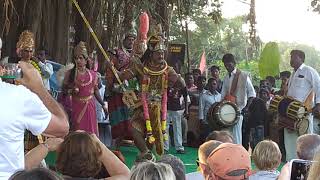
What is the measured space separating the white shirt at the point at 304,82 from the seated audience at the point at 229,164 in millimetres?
4788

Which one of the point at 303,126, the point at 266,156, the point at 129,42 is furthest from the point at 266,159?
the point at 129,42

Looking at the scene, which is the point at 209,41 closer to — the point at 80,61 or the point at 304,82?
the point at 304,82

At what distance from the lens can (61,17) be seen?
11219mm

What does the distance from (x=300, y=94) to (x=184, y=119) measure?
3.28m

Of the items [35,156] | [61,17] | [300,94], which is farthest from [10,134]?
[61,17]

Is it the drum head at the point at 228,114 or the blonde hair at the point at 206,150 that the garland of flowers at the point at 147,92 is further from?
the blonde hair at the point at 206,150

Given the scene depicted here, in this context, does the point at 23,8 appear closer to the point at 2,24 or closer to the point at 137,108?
the point at 2,24

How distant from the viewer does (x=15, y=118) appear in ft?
9.03

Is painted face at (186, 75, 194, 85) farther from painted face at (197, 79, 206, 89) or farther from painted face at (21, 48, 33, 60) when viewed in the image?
painted face at (21, 48, 33, 60)

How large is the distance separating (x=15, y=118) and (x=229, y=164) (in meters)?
1.16

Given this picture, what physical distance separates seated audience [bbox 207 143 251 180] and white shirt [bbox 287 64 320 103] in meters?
4.79

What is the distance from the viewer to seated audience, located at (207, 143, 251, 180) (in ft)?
10.6

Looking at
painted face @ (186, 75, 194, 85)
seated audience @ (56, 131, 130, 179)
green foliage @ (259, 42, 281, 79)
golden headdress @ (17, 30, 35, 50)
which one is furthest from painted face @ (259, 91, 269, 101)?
seated audience @ (56, 131, 130, 179)

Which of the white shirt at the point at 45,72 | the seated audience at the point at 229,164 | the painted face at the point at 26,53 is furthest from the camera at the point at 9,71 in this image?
the white shirt at the point at 45,72
